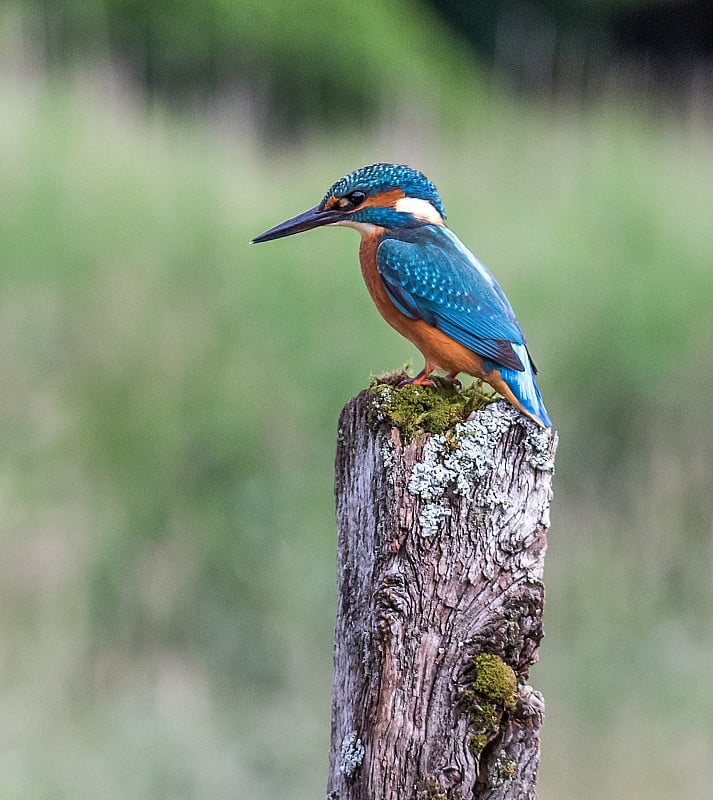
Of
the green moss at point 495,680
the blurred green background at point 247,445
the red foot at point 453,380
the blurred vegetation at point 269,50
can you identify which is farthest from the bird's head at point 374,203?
the blurred vegetation at point 269,50

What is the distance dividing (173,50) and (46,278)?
415cm

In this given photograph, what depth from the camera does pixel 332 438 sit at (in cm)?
456

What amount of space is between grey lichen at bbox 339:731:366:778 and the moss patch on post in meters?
0.19

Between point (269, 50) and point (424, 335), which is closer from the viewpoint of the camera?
point (424, 335)

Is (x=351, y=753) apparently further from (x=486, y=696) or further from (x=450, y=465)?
(x=450, y=465)

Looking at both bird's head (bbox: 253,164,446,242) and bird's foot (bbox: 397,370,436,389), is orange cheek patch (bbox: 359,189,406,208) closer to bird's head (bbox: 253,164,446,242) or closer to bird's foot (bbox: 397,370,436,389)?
bird's head (bbox: 253,164,446,242)

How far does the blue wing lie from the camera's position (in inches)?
83.1

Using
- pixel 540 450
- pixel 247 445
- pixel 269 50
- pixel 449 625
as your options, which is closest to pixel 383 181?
pixel 540 450

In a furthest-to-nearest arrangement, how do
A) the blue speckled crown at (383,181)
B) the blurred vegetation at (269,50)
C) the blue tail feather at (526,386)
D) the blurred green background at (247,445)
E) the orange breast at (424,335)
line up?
the blurred vegetation at (269,50) → the blurred green background at (247,445) → the blue speckled crown at (383,181) → the orange breast at (424,335) → the blue tail feather at (526,386)

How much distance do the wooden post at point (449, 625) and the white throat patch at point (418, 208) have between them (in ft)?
2.37

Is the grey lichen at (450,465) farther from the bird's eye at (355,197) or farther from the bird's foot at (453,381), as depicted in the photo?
the bird's eye at (355,197)

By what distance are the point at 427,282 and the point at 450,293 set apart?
5 cm

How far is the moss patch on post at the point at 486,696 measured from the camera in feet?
5.63

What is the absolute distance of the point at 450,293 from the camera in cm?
216
